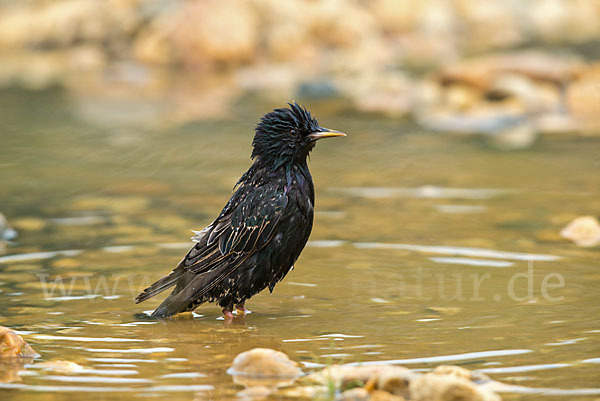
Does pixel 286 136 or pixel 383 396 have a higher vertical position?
pixel 286 136

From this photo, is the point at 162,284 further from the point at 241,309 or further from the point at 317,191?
the point at 317,191

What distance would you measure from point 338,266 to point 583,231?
2.25 m

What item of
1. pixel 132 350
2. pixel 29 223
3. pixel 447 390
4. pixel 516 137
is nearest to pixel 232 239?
pixel 132 350

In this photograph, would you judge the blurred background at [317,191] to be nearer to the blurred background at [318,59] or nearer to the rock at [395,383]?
the blurred background at [318,59]

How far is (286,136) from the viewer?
673cm

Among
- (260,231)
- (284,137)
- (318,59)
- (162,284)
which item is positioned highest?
(318,59)

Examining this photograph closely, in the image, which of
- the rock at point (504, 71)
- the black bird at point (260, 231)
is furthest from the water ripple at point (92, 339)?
the rock at point (504, 71)

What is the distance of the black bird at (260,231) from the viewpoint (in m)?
6.55

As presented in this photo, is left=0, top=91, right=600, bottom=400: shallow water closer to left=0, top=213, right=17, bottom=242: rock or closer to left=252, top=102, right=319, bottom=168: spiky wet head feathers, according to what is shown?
left=0, top=213, right=17, bottom=242: rock

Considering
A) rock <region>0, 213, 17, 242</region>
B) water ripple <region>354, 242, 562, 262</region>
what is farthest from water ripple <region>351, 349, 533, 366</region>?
rock <region>0, 213, 17, 242</region>

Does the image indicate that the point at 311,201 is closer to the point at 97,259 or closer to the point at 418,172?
the point at 97,259

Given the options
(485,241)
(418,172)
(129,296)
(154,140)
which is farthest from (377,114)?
(129,296)

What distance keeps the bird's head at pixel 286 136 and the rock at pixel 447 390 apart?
2.39 metres

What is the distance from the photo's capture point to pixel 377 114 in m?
17.3
